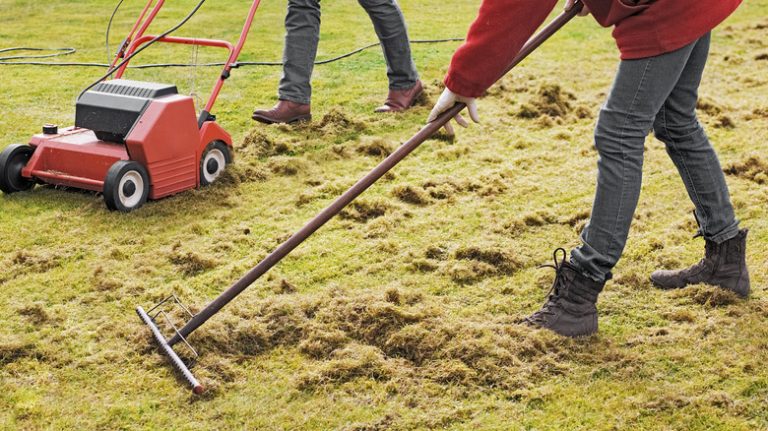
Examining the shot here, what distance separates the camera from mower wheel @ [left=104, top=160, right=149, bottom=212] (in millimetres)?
3369

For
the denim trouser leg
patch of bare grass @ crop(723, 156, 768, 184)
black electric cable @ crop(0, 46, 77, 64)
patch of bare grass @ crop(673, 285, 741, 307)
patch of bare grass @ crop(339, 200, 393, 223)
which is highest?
the denim trouser leg

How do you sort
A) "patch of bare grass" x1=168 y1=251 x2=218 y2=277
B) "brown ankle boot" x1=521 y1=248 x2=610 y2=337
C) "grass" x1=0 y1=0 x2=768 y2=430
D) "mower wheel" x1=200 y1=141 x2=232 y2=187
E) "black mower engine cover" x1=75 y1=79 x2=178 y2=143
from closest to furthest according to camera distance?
1. "grass" x1=0 y1=0 x2=768 y2=430
2. "brown ankle boot" x1=521 y1=248 x2=610 y2=337
3. "patch of bare grass" x1=168 y1=251 x2=218 y2=277
4. "black mower engine cover" x1=75 y1=79 x2=178 y2=143
5. "mower wheel" x1=200 y1=141 x2=232 y2=187

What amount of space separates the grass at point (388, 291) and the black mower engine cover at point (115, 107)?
287 mm

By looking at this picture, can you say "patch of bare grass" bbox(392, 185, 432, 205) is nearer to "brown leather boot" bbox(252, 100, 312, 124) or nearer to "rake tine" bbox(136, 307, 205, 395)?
"brown leather boot" bbox(252, 100, 312, 124)

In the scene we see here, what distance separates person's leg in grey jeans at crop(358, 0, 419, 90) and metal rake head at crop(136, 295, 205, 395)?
233 centimetres

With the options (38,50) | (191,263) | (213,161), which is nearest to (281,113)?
(213,161)

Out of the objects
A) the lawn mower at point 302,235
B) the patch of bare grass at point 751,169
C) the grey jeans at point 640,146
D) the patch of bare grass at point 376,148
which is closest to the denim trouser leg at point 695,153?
the grey jeans at point 640,146

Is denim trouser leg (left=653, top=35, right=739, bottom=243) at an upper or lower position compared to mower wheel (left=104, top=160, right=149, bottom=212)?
upper

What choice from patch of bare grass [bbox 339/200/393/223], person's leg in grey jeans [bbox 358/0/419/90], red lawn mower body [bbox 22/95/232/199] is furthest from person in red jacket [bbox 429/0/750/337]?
person's leg in grey jeans [bbox 358/0/419/90]

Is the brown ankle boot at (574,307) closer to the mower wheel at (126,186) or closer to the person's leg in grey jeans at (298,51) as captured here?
the mower wheel at (126,186)

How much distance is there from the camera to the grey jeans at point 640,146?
92.8 inches

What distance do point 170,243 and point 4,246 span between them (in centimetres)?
55

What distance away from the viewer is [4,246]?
3180 mm

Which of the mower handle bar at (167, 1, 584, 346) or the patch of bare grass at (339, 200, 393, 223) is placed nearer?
the mower handle bar at (167, 1, 584, 346)
